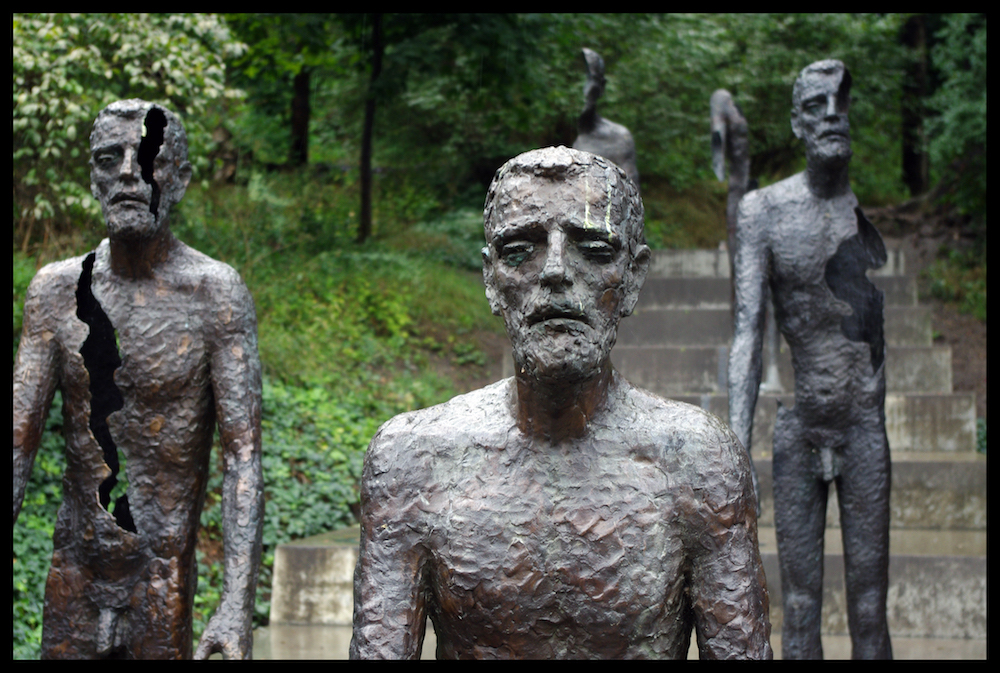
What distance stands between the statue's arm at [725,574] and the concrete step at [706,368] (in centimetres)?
717

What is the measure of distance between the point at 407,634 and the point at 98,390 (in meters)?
1.87

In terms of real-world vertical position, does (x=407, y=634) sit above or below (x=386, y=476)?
below

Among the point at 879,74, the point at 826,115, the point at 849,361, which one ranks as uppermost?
the point at 879,74

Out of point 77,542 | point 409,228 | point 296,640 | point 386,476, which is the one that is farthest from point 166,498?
point 409,228

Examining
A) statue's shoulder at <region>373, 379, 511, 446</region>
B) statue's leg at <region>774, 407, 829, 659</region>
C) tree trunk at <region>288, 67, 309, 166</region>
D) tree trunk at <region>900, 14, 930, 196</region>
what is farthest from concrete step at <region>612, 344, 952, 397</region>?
tree trunk at <region>900, 14, 930, 196</region>

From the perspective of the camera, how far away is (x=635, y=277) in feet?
7.11

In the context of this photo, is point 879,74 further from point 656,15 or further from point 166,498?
point 166,498

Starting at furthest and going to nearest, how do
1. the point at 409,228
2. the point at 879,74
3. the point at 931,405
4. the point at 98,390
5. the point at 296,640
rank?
the point at 879,74
the point at 409,228
the point at 931,405
the point at 296,640
the point at 98,390

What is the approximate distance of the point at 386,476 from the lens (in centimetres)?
213

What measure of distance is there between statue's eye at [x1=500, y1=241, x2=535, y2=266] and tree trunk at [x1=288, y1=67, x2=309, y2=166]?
13156 mm

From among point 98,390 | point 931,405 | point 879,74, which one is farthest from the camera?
point 879,74

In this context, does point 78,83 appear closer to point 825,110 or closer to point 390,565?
point 825,110

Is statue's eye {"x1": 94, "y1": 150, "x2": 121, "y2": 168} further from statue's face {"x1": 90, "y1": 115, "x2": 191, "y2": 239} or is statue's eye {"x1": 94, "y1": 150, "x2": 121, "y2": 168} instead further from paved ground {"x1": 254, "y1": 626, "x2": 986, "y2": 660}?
paved ground {"x1": 254, "y1": 626, "x2": 986, "y2": 660}

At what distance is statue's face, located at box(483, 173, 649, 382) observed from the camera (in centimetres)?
197
